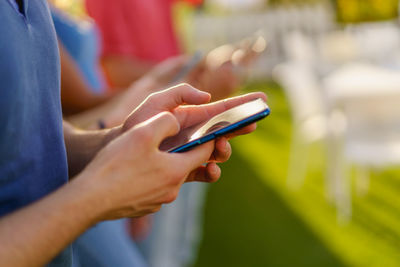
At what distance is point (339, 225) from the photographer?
2789 millimetres

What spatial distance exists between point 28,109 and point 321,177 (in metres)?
3.29

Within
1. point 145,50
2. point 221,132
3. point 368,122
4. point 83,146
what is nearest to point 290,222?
point 368,122

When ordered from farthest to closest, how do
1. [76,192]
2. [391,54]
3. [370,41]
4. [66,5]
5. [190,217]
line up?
1. [370,41]
2. [391,54]
3. [190,217]
4. [66,5]
5. [76,192]

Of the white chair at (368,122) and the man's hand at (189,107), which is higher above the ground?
the man's hand at (189,107)

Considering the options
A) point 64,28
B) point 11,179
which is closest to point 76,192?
point 11,179

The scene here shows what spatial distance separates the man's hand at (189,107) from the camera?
2.00ft

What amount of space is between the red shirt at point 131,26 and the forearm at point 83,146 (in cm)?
99

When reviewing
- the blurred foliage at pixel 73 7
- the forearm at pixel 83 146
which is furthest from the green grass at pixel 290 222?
the forearm at pixel 83 146

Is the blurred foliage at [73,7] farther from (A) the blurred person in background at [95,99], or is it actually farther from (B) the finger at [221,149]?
(B) the finger at [221,149]

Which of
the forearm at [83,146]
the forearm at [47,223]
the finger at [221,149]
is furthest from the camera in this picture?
the forearm at [83,146]

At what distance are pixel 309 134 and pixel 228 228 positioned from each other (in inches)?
30.5

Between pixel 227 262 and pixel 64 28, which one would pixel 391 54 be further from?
pixel 64 28

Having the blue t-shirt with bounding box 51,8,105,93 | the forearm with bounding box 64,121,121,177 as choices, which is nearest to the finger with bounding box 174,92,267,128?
the forearm with bounding box 64,121,121,177

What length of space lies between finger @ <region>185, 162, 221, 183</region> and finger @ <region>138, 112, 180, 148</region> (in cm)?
11
